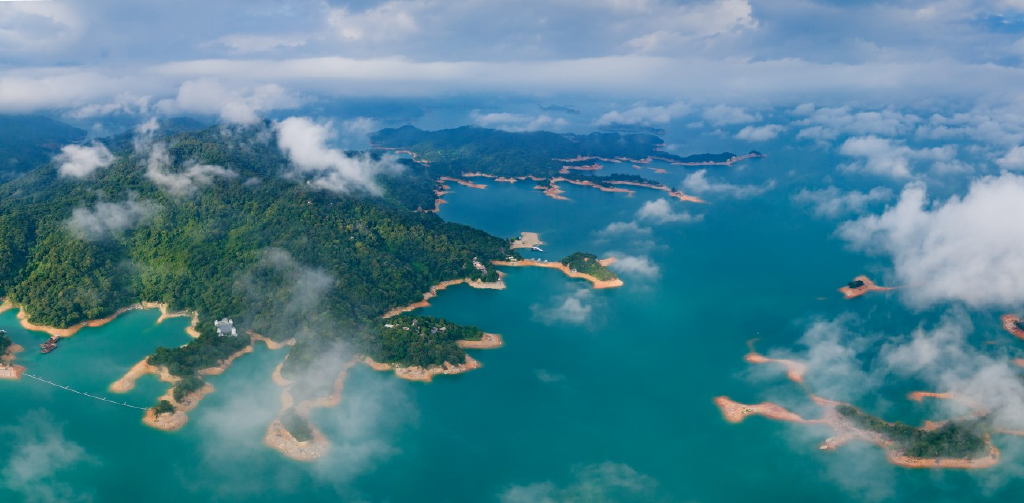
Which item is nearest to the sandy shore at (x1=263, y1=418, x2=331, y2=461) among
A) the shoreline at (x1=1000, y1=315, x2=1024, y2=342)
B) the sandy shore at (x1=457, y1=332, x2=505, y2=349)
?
the sandy shore at (x1=457, y1=332, x2=505, y2=349)

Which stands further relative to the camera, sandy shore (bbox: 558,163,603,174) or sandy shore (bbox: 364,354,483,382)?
sandy shore (bbox: 558,163,603,174)

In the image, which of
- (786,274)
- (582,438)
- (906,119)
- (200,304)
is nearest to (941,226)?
(786,274)

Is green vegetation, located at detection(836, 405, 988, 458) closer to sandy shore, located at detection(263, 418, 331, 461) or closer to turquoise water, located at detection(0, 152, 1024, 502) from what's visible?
turquoise water, located at detection(0, 152, 1024, 502)

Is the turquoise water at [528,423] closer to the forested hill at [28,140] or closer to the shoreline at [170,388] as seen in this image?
the shoreline at [170,388]

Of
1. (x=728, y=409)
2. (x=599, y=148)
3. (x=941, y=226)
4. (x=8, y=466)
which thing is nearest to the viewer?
(x=8, y=466)

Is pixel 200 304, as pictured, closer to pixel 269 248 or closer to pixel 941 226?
pixel 269 248

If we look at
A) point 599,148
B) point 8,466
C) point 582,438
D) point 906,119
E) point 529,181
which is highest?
point 906,119
